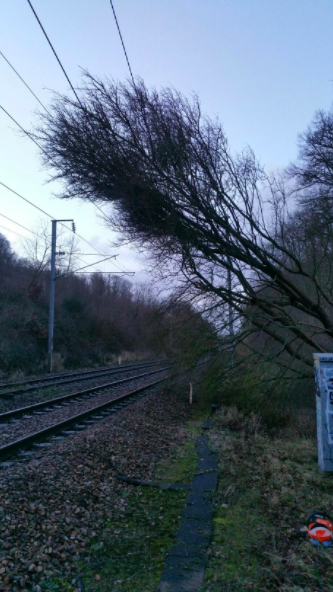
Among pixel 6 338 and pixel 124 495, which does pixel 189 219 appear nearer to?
pixel 124 495

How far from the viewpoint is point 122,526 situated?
566 centimetres

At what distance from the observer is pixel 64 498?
603 centimetres

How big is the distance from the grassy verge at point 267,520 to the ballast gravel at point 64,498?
4.15 ft

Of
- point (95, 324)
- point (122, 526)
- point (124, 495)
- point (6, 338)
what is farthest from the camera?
point (95, 324)

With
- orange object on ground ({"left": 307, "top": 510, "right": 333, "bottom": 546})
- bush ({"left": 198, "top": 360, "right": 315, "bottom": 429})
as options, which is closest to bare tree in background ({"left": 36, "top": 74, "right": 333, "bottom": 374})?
bush ({"left": 198, "top": 360, "right": 315, "bottom": 429})

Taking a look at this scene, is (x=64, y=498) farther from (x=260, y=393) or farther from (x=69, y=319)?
(x=69, y=319)

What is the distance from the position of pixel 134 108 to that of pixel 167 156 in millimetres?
1321

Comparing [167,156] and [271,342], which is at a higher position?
[167,156]

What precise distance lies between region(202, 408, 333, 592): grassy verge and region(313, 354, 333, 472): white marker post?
0.30 metres

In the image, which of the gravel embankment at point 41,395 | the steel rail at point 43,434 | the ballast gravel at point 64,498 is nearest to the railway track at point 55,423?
the steel rail at point 43,434

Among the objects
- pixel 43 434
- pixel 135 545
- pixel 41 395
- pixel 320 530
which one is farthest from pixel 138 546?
pixel 41 395

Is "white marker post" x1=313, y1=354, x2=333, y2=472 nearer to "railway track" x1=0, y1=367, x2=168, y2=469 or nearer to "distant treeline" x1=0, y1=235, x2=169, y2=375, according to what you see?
"railway track" x1=0, y1=367, x2=168, y2=469

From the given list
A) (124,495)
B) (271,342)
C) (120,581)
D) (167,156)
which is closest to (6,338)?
(271,342)

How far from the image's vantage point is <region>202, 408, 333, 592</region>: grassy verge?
4383 mm
